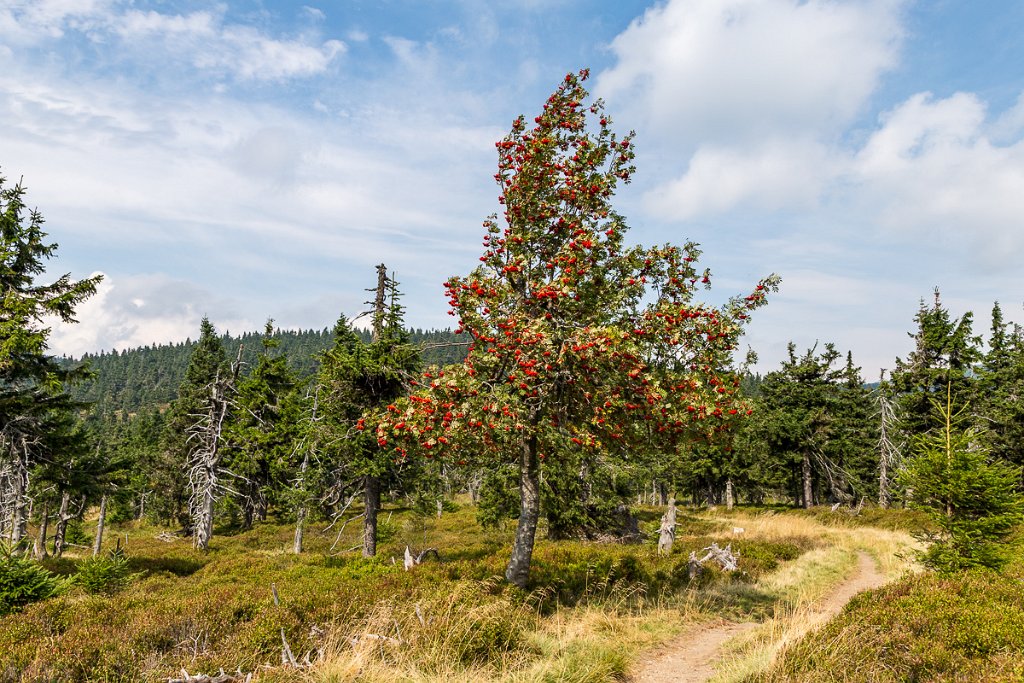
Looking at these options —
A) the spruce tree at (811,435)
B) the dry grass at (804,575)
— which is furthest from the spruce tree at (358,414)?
the spruce tree at (811,435)

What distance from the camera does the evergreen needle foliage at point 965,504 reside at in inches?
440

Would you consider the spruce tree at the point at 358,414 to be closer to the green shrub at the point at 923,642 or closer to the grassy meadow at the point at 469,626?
the grassy meadow at the point at 469,626

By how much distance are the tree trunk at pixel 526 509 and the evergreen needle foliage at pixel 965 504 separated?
9498 millimetres

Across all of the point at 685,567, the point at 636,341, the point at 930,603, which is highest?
the point at 636,341

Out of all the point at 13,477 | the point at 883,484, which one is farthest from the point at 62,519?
the point at 883,484

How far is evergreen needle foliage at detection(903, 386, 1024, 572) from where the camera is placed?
1118 centimetres

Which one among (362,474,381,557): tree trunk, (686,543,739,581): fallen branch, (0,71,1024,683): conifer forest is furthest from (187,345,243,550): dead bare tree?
(686,543,739,581): fallen branch

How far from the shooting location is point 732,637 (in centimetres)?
946

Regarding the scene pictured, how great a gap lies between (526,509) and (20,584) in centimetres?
1034

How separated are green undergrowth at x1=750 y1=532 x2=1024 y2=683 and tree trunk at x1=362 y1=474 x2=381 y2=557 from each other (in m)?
14.0

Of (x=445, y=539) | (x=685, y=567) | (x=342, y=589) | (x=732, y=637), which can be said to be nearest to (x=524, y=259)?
(x=342, y=589)

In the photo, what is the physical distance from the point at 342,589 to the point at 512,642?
391cm

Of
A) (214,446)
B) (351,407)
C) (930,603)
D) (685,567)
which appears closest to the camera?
(930,603)

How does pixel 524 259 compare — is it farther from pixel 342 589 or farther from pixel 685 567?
pixel 685 567
